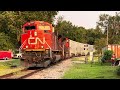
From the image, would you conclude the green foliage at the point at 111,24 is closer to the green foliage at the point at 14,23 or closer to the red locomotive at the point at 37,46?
the green foliage at the point at 14,23

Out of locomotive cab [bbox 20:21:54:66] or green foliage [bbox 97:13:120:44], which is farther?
green foliage [bbox 97:13:120:44]

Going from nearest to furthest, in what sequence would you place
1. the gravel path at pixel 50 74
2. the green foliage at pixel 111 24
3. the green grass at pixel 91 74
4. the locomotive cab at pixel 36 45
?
the green grass at pixel 91 74, the gravel path at pixel 50 74, the locomotive cab at pixel 36 45, the green foliage at pixel 111 24

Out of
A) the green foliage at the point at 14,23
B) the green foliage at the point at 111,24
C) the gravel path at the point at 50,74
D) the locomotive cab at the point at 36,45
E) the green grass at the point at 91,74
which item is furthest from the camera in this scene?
the green foliage at the point at 111,24

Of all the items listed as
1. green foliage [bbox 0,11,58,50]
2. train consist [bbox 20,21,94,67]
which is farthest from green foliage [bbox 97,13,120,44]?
train consist [bbox 20,21,94,67]

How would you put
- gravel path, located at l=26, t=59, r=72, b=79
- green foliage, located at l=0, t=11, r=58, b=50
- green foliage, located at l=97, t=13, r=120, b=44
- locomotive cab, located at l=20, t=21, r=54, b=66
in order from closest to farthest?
gravel path, located at l=26, t=59, r=72, b=79, locomotive cab, located at l=20, t=21, r=54, b=66, green foliage, located at l=0, t=11, r=58, b=50, green foliage, located at l=97, t=13, r=120, b=44

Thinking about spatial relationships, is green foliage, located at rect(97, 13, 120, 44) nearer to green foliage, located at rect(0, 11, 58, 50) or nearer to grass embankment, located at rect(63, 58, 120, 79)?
green foliage, located at rect(0, 11, 58, 50)

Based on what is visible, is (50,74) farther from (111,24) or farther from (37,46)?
(111,24)

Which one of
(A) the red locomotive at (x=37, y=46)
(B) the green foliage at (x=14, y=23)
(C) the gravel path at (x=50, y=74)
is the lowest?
(C) the gravel path at (x=50, y=74)

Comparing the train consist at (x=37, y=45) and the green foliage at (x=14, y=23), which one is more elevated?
the green foliage at (x=14, y=23)

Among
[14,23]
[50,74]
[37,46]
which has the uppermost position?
[14,23]

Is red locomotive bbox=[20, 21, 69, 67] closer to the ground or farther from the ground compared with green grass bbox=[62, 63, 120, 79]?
farther from the ground

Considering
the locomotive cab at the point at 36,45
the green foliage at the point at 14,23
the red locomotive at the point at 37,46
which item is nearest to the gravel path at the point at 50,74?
the red locomotive at the point at 37,46

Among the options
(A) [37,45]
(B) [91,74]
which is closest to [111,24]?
(A) [37,45]
